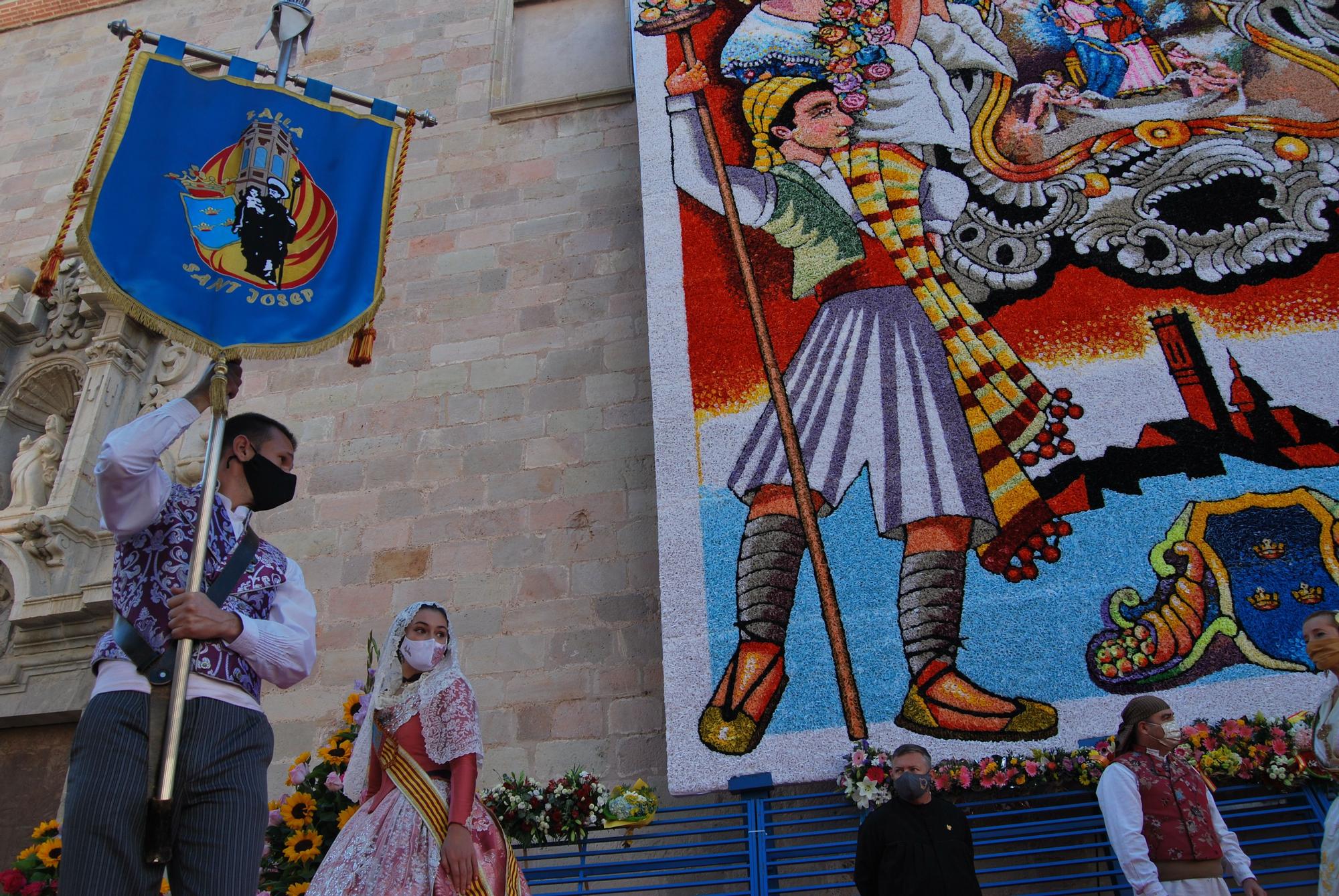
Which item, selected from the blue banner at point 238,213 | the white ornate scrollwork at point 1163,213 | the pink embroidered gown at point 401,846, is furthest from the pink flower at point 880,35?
the pink embroidered gown at point 401,846

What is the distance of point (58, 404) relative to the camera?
311 inches

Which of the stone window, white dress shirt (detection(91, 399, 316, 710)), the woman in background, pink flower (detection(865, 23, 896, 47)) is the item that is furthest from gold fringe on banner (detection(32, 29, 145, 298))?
pink flower (detection(865, 23, 896, 47))

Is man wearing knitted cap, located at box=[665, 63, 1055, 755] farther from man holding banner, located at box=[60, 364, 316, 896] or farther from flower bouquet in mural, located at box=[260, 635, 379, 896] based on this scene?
man holding banner, located at box=[60, 364, 316, 896]

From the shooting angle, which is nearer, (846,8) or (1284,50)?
(1284,50)

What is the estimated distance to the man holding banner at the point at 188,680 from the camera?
2354mm

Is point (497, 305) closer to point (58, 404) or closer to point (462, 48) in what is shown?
point (462, 48)

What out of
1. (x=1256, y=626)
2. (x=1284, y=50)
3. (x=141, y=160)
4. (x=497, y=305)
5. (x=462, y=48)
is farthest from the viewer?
(x=462, y=48)

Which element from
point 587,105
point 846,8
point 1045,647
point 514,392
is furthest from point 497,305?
point 1045,647

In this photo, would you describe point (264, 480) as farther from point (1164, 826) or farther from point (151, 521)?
point (1164, 826)

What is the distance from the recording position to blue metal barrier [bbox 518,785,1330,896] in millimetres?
4242

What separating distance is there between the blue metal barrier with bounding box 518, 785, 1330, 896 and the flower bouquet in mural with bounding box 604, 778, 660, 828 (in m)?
0.08

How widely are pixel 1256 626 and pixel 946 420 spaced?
5.54 feet

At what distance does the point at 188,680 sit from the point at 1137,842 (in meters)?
2.76

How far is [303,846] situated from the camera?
4.45m
